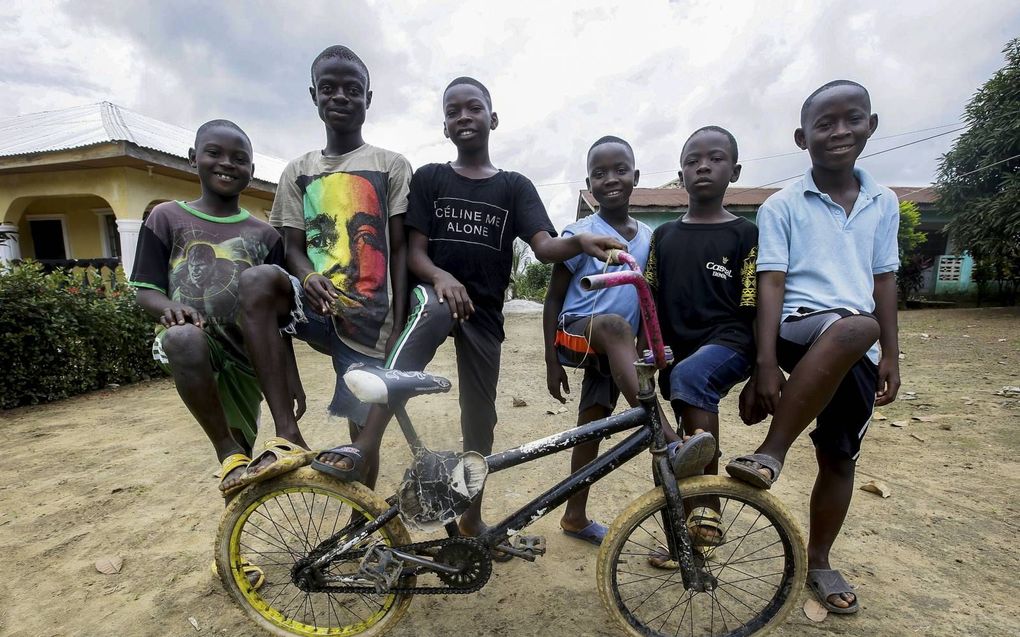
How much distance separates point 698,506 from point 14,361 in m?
6.98

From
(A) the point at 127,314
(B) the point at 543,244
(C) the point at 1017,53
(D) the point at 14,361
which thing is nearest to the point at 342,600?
(B) the point at 543,244

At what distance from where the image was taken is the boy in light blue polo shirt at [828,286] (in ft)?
6.03

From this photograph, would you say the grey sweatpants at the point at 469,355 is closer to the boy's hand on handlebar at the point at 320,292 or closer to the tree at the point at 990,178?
the boy's hand on handlebar at the point at 320,292

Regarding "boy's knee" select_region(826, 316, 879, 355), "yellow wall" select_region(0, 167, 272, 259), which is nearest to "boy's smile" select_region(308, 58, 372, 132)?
"boy's knee" select_region(826, 316, 879, 355)

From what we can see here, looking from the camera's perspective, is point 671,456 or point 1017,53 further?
point 1017,53

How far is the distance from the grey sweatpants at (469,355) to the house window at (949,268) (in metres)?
22.0

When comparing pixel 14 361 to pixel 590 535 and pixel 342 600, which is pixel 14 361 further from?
pixel 590 535

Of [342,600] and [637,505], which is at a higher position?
[637,505]

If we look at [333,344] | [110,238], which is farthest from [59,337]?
[110,238]

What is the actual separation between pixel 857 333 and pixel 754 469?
1.98 ft

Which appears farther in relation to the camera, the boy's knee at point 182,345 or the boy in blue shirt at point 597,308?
the boy in blue shirt at point 597,308

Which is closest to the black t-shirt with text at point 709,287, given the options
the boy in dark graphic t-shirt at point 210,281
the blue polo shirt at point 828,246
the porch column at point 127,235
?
the blue polo shirt at point 828,246

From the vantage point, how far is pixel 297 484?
6.11 feet

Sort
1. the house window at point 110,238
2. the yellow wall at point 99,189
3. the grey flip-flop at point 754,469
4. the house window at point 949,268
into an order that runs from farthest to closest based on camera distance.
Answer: the house window at point 949,268 → the house window at point 110,238 → the yellow wall at point 99,189 → the grey flip-flop at point 754,469
